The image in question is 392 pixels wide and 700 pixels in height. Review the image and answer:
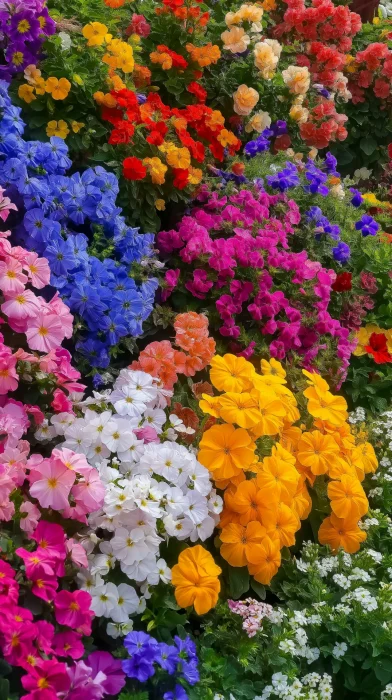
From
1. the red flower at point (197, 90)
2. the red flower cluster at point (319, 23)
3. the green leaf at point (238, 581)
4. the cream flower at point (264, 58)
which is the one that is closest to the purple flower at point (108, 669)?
the green leaf at point (238, 581)

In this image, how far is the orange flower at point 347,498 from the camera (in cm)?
229

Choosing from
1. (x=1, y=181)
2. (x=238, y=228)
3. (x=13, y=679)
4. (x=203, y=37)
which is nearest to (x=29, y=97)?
(x=1, y=181)

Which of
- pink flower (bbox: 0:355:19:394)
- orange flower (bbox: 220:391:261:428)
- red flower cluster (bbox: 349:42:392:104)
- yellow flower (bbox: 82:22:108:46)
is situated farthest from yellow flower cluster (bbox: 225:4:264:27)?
pink flower (bbox: 0:355:19:394)

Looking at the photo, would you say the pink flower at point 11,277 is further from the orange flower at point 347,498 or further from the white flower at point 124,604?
the orange flower at point 347,498

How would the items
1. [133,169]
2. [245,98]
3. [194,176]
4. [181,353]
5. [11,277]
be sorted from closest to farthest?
[11,277]
[181,353]
[133,169]
[194,176]
[245,98]

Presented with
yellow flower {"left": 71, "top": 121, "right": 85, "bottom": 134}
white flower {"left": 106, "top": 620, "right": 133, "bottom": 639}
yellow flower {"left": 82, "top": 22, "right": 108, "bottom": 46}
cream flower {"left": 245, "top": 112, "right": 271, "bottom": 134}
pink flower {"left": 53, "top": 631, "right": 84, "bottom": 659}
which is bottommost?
white flower {"left": 106, "top": 620, "right": 133, "bottom": 639}

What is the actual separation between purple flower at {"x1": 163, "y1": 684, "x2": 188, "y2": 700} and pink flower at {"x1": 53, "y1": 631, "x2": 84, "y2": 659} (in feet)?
0.74

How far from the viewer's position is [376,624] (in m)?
1.93

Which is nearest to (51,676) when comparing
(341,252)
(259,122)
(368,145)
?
(341,252)

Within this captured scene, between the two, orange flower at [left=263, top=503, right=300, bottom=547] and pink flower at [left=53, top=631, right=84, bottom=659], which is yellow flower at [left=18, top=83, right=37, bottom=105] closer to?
orange flower at [left=263, top=503, right=300, bottom=547]

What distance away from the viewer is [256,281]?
2.91 metres

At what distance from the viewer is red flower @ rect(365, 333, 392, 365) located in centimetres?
315

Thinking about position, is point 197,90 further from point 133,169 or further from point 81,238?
point 81,238

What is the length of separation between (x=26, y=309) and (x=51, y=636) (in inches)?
34.1
